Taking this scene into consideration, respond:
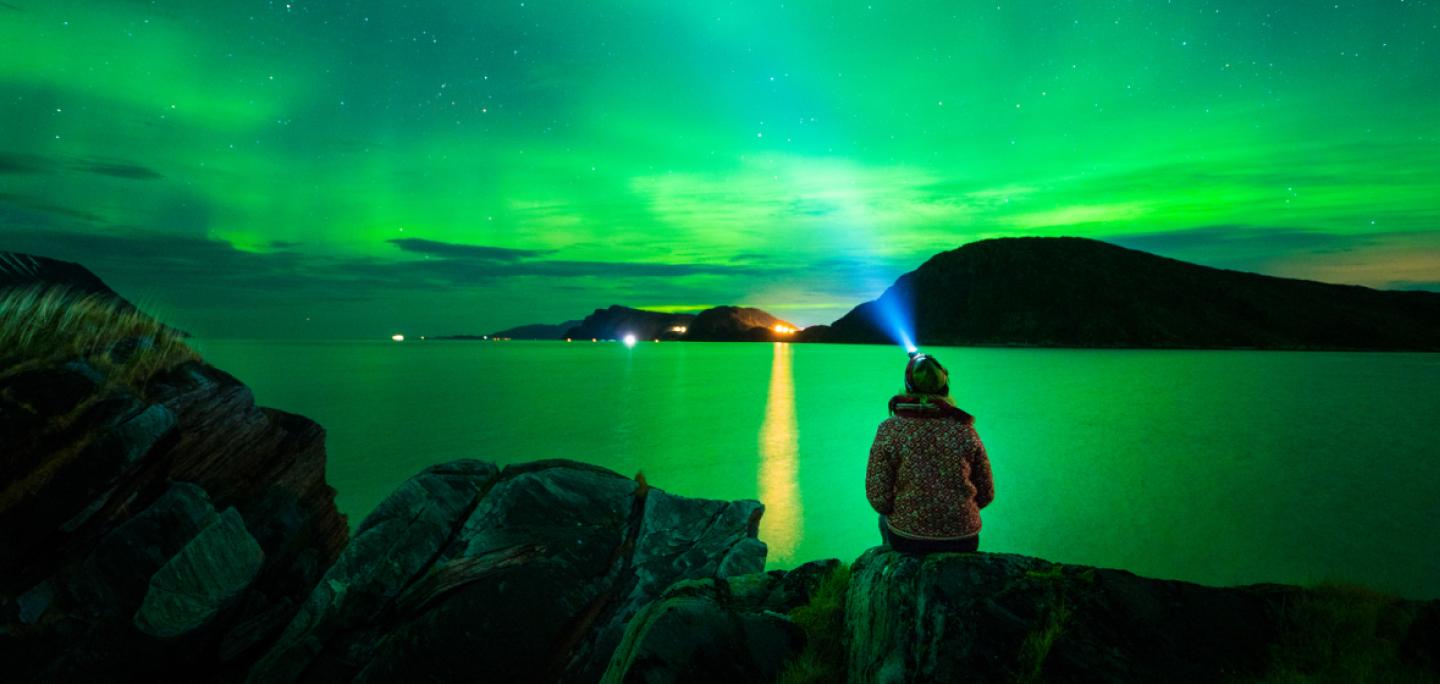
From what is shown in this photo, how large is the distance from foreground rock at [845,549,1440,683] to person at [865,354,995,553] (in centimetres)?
43

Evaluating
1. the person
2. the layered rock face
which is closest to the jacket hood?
the person

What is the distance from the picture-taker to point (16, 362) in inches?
348

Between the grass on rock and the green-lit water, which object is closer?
the grass on rock

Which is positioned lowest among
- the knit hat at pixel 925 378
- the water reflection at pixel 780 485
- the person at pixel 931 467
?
the water reflection at pixel 780 485

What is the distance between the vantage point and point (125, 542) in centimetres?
771

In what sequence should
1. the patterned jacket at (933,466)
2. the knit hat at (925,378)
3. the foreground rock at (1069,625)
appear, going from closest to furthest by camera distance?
the foreground rock at (1069,625)
the patterned jacket at (933,466)
the knit hat at (925,378)

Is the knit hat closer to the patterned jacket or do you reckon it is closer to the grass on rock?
the patterned jacket

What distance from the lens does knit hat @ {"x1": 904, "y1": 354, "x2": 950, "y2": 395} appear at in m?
5.83

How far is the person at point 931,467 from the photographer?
5.63m

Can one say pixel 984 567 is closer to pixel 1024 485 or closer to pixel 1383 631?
pixel 1383 631

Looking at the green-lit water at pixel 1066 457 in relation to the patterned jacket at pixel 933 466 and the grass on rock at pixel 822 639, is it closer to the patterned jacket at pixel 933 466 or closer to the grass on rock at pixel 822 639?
the patterned jacket at pixel 933 466

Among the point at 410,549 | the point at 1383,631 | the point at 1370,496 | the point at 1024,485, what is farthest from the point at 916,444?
the point at 1370,496

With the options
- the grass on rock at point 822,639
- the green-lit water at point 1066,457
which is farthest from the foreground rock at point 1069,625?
the green-lit water at point 1066,457

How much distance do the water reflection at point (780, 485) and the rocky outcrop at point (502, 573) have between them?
6175 mm
